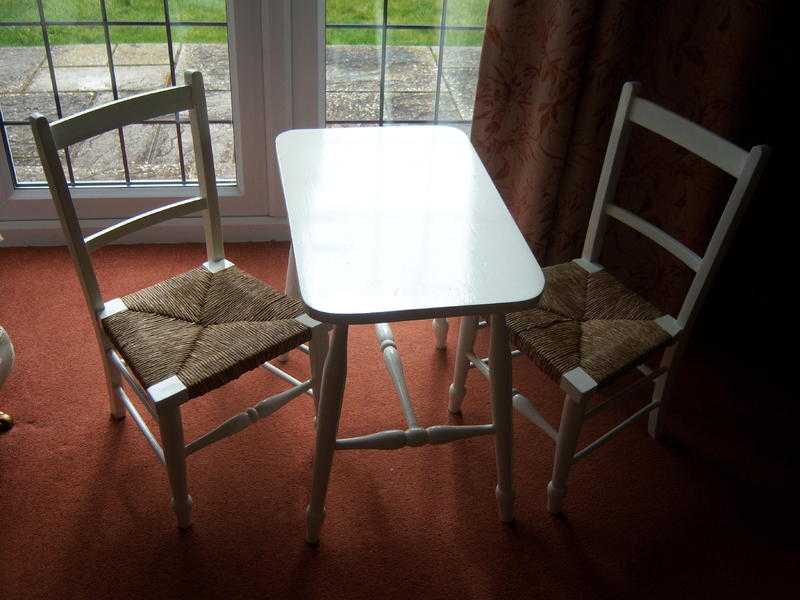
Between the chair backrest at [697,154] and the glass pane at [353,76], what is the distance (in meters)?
0.93

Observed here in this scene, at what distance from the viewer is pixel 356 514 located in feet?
6.40

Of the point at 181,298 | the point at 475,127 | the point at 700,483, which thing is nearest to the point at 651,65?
the point at 475,127

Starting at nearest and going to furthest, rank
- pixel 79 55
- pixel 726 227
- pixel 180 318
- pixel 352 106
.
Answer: pixel 726 227
pixel 180 318
pixel 79 55
pixel 352 106

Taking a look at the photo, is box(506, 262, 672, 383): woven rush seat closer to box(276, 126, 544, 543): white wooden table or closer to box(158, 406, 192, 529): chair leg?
box(276, 126, 544, 543): white wooden table

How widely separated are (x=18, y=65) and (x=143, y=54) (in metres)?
0.38

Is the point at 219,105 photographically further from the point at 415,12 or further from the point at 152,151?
the point at 415,12

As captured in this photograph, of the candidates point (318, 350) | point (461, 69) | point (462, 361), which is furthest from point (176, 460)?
point (461, 69)

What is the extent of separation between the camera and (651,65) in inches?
88.4

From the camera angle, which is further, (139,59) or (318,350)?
(139,59)

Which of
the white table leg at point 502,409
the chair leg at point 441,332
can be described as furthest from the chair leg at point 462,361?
the white table leg at point 502,409

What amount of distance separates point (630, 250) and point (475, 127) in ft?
2.11

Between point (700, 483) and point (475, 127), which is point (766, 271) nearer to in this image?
point (700, 483)

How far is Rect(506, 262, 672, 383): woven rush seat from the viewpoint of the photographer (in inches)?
70.6

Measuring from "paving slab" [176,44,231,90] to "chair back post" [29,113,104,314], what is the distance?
99cm
